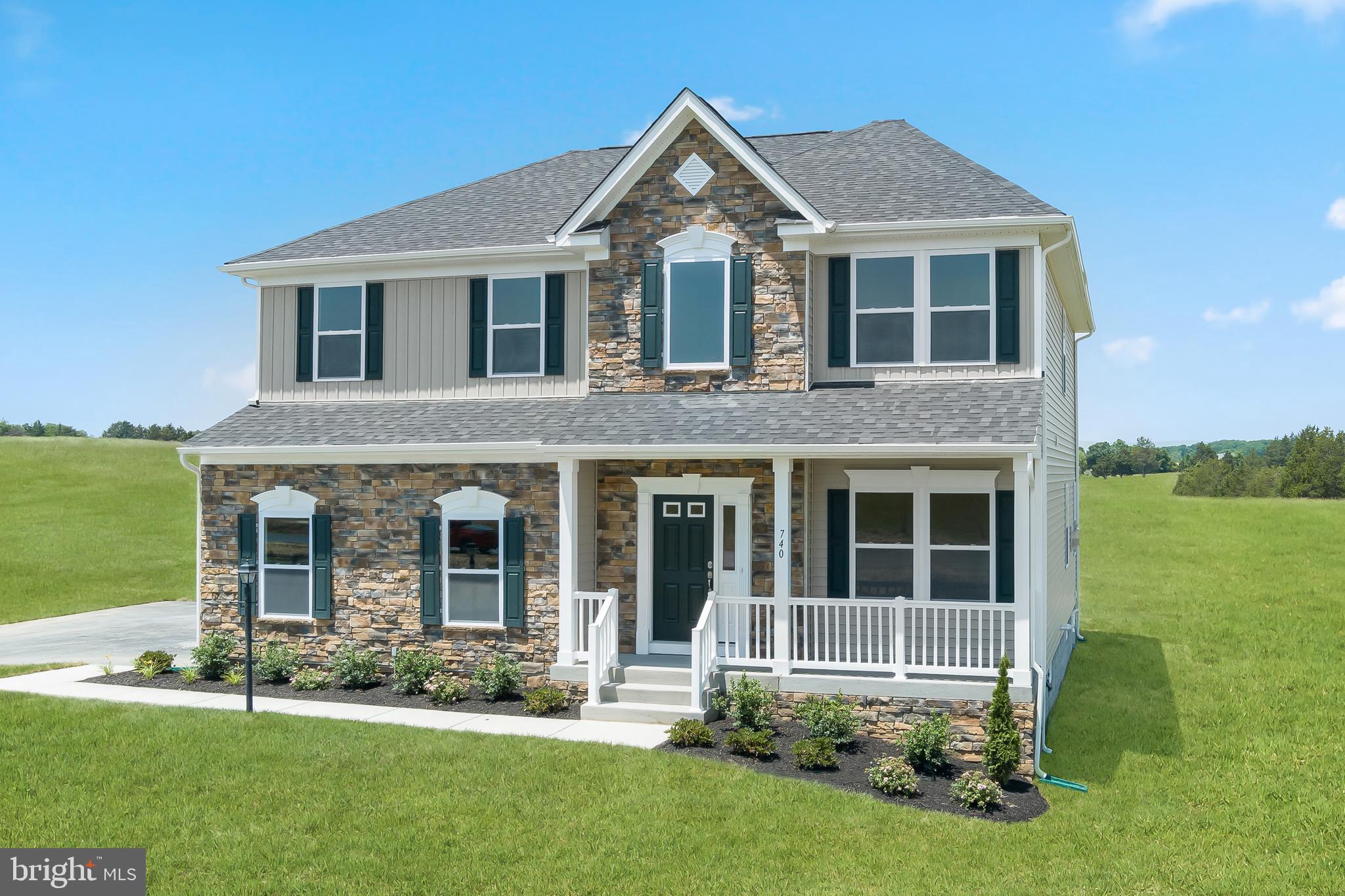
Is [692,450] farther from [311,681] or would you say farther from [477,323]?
[311,681]

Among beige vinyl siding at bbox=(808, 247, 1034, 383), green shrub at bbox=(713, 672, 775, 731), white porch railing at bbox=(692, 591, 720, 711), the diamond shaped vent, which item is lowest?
green shrub at bbox=(713, 672, 775, 731)

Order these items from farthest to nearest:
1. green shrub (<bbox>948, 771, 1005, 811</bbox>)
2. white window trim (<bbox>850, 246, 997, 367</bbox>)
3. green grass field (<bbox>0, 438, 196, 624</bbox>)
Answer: green grass field (<bbox>0, 438, 196, 624</bbox>) → white window trim (<bbox>850, 246, 997, 367</bbox>) → green shrub (<bbox>948, 771, 1005, 811</bbox>)

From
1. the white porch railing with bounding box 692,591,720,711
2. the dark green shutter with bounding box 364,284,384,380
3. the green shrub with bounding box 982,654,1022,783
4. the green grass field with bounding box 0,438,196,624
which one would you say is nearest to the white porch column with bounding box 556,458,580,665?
the white porch railing with bounding box 692,591,720,711

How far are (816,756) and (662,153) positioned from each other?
8.47m

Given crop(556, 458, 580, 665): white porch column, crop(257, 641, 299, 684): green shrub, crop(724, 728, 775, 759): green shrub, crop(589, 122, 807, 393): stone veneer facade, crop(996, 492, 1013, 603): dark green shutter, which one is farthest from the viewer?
crop(257, 641, 299, 684): green shrub

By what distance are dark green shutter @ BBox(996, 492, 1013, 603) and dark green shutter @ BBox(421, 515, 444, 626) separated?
7.66m

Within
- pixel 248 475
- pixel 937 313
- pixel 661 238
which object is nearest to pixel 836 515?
pixel 937 313

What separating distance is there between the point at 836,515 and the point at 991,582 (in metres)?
2.19

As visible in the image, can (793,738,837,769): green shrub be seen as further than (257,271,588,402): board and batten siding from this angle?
No

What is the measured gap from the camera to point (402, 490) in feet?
48.4

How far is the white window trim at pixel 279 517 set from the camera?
15.1 m

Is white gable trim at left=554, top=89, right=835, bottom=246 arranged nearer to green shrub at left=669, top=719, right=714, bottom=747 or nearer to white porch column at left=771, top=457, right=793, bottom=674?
white porch column at left=771, top=457, right=793, bottom=674

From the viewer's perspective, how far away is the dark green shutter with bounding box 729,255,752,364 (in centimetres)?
1413

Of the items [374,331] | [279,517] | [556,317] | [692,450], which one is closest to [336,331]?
[374,331]
